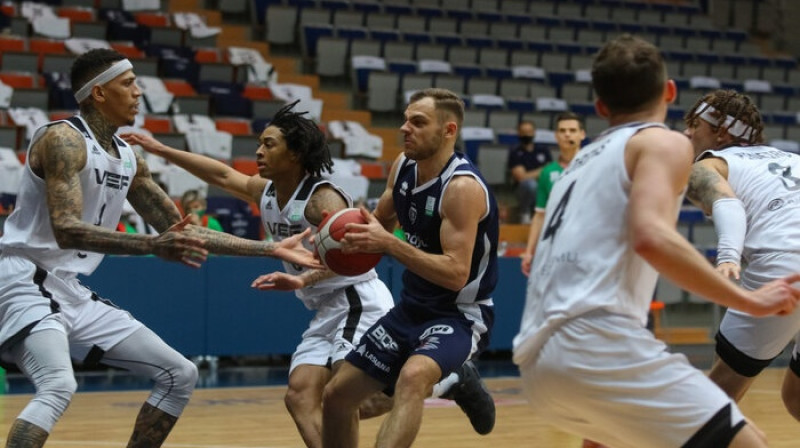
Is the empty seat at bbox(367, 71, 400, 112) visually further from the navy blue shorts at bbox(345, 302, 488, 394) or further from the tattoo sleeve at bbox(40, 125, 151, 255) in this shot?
the tattoo sleeve at bbox(40, 125, 151, 255)

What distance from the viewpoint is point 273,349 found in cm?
1106

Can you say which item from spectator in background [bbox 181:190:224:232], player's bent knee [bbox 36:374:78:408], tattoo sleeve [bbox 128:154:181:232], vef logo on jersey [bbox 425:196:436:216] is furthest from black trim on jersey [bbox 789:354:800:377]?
spectator in background [bbox 181:190:224:232]

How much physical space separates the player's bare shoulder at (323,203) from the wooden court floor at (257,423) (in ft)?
6.22

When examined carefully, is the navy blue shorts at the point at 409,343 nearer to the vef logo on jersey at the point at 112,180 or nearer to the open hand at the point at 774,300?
the vef logo on jersey at the point at 112,180

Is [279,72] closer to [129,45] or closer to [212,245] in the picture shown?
[129,45]

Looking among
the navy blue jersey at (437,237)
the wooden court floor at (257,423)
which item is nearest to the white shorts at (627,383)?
the navy blue jersey at (437,237)

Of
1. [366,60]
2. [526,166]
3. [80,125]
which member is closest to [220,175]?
[80,125]

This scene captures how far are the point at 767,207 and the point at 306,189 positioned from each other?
85.9 inches

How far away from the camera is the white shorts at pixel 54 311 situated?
504 cm

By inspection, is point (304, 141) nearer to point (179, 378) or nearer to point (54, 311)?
point (179, 378)

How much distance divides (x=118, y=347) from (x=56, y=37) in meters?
11.6

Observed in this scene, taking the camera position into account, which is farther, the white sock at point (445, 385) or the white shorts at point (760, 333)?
the white sock at point (445, 385)

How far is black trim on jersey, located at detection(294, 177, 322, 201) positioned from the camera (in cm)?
598

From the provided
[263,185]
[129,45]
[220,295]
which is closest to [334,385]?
[263,185]
